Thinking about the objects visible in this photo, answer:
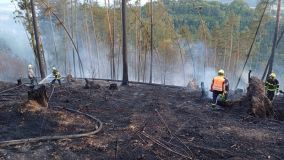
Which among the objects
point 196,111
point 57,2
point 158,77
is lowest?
point 158,77

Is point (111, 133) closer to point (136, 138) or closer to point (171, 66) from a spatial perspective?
point (136, 138)

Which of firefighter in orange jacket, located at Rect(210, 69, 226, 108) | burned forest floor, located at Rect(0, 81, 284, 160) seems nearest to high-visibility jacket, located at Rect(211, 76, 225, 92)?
firefighter in orange jacket, located at Rect(210, 69, 226, 108)

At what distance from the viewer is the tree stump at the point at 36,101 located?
1040cm

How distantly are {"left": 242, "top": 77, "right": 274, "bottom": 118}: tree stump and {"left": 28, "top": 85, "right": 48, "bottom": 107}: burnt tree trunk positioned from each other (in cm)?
762

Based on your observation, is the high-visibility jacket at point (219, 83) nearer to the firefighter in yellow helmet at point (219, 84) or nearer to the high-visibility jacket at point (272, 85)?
the firefighter in yellow helmet at point (219, 84)

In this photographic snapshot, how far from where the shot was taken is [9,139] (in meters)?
8.66

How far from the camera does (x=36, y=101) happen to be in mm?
10797

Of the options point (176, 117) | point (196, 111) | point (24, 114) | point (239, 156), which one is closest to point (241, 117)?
point (196, 111)

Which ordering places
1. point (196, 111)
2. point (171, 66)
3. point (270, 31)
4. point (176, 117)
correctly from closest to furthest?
point (176, 117)
point (196, 111)
point (171, 66)
point (270, 31)

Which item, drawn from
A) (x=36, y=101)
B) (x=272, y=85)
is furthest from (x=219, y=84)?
(x=36, y=101)

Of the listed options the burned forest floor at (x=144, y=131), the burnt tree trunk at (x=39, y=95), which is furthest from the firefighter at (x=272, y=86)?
the burnt tree trunk at (x=39, y=95)

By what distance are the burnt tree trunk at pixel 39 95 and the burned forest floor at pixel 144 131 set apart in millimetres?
531

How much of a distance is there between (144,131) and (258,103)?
180 inches

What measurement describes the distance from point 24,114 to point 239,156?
277 inches
